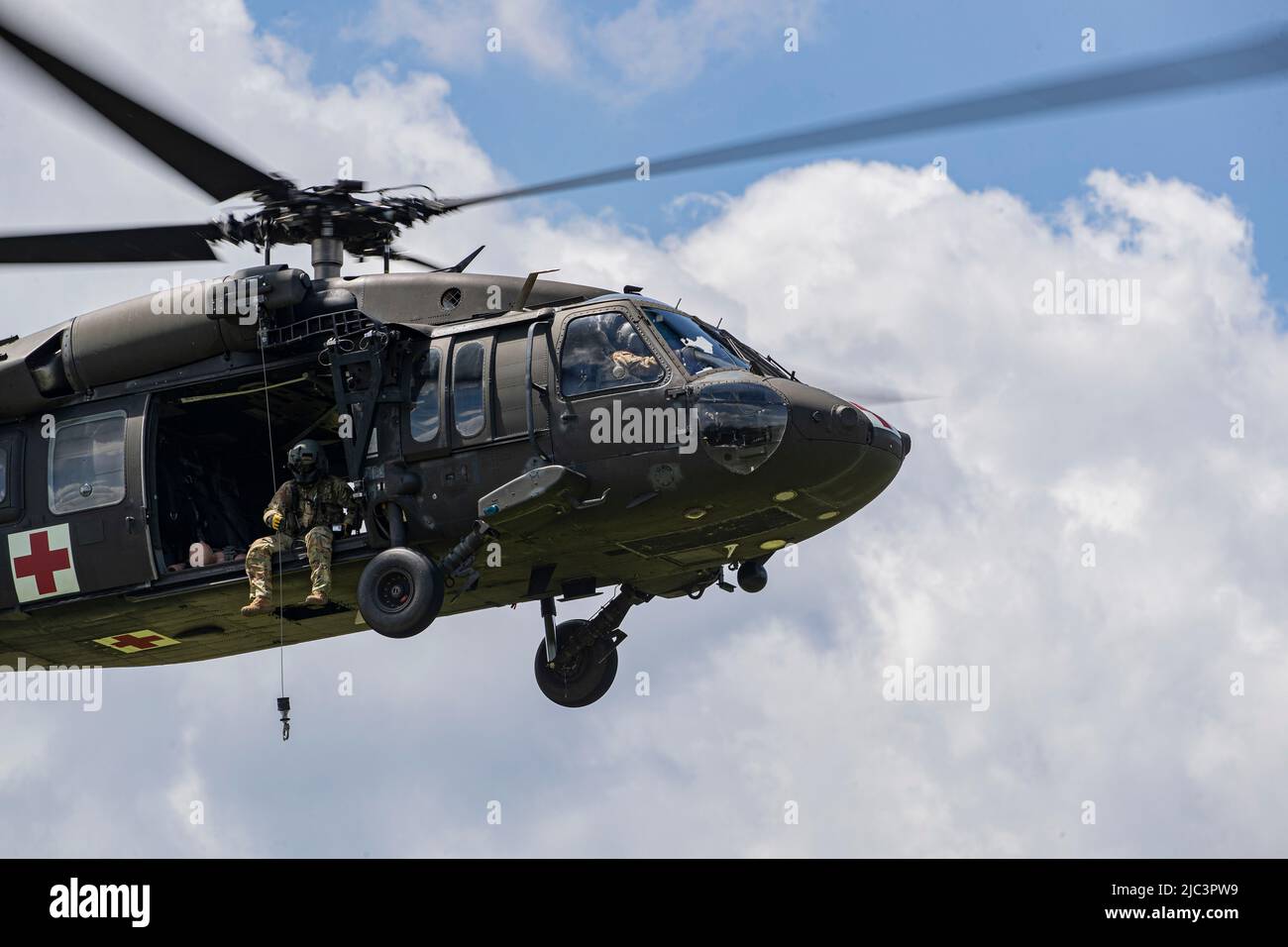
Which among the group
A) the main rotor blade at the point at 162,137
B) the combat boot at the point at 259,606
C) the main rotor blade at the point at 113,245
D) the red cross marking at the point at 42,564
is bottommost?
the combat boot at the point at 259,606

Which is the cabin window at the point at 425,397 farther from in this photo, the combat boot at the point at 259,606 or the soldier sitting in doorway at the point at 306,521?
the combat boot at the point at 259,606

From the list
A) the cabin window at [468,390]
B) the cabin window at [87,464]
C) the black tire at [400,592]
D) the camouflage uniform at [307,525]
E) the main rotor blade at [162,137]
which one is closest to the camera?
the main rotor blade at [162,137]

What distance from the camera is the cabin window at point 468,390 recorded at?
16.4 m

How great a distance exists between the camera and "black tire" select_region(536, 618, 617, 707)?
62.8 feet

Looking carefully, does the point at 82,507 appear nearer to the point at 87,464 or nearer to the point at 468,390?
the point at 87,464

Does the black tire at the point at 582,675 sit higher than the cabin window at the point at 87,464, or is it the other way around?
the cabin window at the point at 87,464

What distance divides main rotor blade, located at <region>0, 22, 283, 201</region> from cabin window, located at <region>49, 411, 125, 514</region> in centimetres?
276

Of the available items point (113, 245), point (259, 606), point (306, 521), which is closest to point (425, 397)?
point (306, 521)

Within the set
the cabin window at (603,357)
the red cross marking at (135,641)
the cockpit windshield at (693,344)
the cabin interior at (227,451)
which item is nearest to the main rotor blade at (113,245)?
the cabin interior at (227,451)

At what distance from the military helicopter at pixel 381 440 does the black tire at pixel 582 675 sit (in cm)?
2

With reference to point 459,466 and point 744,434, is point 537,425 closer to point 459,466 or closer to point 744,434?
point 459,466

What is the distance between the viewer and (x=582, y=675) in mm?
19188

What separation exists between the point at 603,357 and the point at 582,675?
4.39 metres

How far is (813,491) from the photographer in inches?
634
